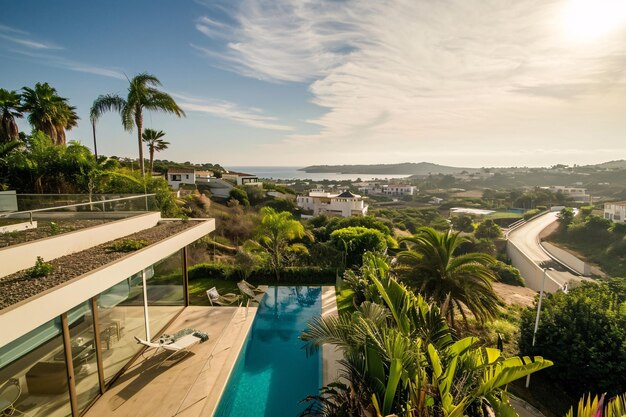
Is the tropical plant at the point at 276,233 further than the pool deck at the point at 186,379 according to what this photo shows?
Yes

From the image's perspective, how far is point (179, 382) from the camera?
22.6 ft

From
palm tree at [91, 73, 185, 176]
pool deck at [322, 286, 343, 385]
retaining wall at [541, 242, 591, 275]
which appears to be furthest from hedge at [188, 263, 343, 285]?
retaining wall at [541, 242, 591, 275]

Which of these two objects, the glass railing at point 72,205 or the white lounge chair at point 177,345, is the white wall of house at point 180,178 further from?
the white lounge chair at point 177,345

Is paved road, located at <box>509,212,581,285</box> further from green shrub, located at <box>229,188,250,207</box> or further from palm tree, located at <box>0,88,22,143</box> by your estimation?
palm tree, located at <box>0,88,22,143</box>

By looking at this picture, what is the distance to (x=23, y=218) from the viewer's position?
21.2ft

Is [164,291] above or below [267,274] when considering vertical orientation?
above

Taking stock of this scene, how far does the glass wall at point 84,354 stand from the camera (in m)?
5.52

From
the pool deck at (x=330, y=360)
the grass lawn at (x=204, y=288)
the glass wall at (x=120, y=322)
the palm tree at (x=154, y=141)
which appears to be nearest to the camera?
the glass wall at (x=120, y=322)

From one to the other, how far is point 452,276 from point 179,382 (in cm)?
748

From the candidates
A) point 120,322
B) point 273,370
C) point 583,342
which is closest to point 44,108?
point 120,322

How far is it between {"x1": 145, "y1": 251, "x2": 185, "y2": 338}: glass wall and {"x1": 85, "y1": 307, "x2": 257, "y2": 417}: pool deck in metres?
0.57

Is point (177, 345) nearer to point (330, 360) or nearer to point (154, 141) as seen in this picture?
point (330, 360)

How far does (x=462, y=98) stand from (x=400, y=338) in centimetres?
1466

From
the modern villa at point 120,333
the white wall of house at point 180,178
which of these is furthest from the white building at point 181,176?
the modern villa at point 120,333
